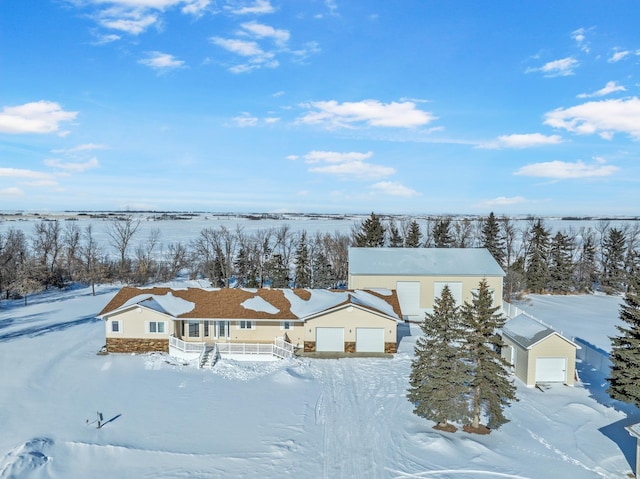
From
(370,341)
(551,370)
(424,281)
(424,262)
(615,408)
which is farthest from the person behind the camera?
(424,262)

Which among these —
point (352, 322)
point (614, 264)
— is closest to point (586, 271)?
point (614, 264)

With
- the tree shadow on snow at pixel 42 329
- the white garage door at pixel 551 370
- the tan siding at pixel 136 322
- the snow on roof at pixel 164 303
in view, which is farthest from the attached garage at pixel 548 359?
the tree shadow on snow at pixel 42 329

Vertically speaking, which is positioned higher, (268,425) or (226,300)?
(226,300)

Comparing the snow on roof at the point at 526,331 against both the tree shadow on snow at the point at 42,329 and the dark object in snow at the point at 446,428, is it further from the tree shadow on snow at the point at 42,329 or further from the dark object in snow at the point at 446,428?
the tree shadow on snow at the point at 42,329

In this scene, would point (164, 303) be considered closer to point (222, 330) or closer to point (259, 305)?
point (222, 330)

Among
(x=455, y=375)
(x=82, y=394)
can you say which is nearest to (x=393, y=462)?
(x=455, y=375)

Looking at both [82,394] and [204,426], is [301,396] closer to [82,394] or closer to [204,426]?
[204,426]
